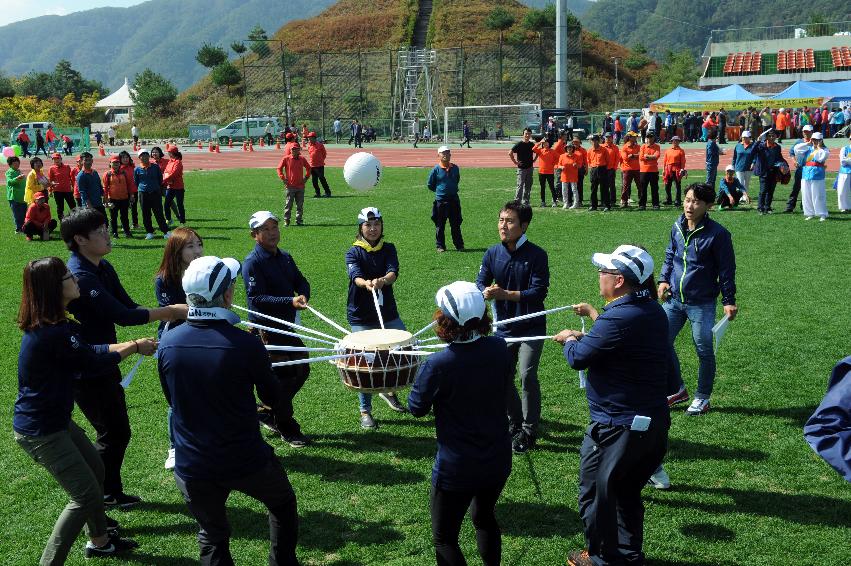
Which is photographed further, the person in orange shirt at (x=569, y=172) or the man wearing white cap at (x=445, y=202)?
the person in orange shirt at (x=569, y=172)

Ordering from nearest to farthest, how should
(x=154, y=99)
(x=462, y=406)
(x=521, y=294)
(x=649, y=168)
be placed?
(x=462, y=406) < (x=521, y=294) < (x=649, y=168) < (x=154, y=99)

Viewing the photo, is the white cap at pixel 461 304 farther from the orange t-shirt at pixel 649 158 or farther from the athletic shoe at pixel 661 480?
the orange t-shirt at pixel 649 158

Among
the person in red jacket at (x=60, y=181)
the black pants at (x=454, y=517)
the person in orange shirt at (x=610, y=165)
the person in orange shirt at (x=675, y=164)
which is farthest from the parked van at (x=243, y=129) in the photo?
the black pants at (x=454, y=517)

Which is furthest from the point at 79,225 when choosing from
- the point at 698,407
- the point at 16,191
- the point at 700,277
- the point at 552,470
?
the point at 16,191

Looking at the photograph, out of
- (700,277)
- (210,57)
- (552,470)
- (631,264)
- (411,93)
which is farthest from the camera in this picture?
(210,57)

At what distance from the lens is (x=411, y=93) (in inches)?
2318

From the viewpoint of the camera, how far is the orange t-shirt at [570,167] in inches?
828

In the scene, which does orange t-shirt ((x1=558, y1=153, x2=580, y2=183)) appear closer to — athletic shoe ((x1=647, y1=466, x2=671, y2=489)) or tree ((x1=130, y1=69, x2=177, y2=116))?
athletic shoe ((x1=647, y1=466, x2=671, y2=489))

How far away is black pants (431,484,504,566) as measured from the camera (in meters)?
4.44

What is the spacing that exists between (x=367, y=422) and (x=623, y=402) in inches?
131

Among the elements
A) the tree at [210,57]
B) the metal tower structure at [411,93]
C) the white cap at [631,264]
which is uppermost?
the tree at [210,57]

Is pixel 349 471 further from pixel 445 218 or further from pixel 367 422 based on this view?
pixel 445 218

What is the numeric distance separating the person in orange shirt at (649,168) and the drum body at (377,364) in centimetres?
1632

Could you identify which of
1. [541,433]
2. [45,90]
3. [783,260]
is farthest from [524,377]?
[45,90]
